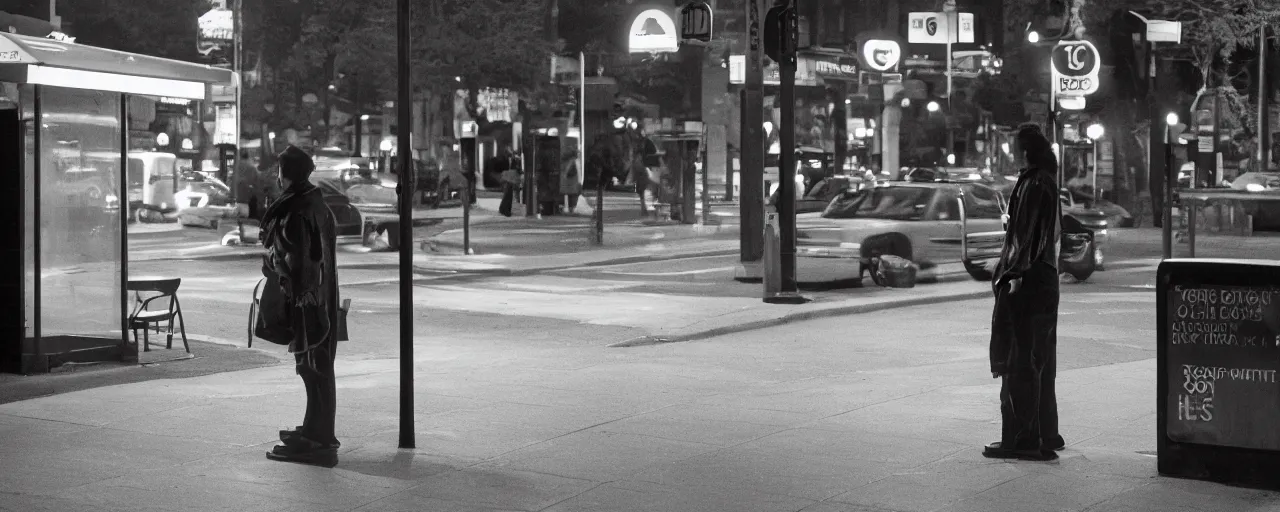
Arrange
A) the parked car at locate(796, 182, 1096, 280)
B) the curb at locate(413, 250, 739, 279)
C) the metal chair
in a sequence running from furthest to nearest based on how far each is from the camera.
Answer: the curb at locate(413, 250, 739, 279) → the parked car at locate(796, 182, 1096, 280) → the metal chair

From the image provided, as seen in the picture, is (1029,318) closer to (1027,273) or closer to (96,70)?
(1027,273)

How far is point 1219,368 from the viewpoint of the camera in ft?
25.5

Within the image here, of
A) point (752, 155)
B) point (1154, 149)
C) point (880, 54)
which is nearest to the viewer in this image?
point (752, 155)

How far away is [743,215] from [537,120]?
1291 inches

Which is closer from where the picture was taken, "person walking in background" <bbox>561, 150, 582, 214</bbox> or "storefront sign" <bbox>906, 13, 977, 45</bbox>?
"person walking in background" <bbox>561, 150, 582, 214</bbox>

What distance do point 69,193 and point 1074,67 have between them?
2565 centimetres

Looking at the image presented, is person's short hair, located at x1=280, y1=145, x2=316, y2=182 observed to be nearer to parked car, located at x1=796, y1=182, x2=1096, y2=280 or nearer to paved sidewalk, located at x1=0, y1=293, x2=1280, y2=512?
paved sidewalk, located at x1=0, y1=293, x2=1280, y2=512

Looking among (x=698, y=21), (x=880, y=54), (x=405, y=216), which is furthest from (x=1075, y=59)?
(x=405, y=216)

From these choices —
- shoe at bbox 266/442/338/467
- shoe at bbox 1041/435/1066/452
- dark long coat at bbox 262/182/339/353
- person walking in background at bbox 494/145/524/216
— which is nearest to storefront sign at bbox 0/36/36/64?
dark long coat at bbox 262/182/339/353

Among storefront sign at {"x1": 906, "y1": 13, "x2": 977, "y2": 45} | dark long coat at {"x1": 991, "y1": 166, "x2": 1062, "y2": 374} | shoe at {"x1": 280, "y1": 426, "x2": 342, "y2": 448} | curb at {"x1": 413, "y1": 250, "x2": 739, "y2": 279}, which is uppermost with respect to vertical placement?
storefront sign at {"x1": 906, "y1": 13, "x2": 977, "y2": 45}

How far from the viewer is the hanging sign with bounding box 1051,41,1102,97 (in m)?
33.5

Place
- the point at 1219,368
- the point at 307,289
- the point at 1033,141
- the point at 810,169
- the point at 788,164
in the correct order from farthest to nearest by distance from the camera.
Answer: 1. the point at 810,169
2. the point at 788,164
3. the point at 1033,141
4. the point at 307,289
5. the point at 1219,368

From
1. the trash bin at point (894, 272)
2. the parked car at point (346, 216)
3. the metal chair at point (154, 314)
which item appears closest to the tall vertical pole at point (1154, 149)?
the trash bin at point (894, 272)

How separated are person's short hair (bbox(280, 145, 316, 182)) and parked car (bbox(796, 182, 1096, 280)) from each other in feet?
42.4
